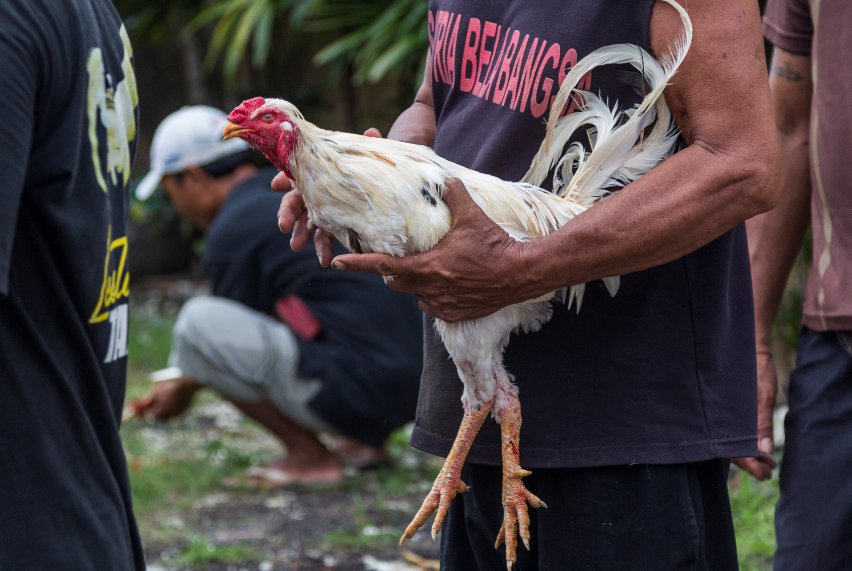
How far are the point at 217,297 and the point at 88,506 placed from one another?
131 inches

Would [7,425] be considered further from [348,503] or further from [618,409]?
[348,503]

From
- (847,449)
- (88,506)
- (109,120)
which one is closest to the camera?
(88,506)

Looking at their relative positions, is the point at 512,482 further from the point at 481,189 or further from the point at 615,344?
the point at 481,189

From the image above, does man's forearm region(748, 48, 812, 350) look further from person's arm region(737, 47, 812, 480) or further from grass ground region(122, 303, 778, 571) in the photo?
grass ground region(122, 303, 778, 571)

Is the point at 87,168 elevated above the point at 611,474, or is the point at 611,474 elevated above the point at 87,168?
the point at 87,168

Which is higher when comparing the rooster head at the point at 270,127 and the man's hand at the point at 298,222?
the rooster head at the point at 270,127

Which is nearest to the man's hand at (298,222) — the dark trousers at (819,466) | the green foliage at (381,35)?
the dark trousers at (819,466)

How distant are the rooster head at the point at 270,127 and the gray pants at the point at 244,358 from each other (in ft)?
9.64

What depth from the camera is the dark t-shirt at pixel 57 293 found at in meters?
1.67

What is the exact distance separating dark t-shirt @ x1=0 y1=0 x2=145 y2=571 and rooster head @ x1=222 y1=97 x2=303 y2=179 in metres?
0.28

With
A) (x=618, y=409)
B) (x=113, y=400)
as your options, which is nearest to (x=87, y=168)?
(x=113, y=400)

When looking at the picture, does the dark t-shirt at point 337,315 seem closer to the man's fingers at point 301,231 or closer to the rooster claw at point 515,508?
the man's fingers at point 301,231

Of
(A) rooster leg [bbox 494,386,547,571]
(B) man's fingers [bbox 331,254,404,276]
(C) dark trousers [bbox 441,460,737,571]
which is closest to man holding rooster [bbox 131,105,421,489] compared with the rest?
(C) dark trousers [bbox 441,460,737,571]

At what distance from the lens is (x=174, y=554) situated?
403 cm
